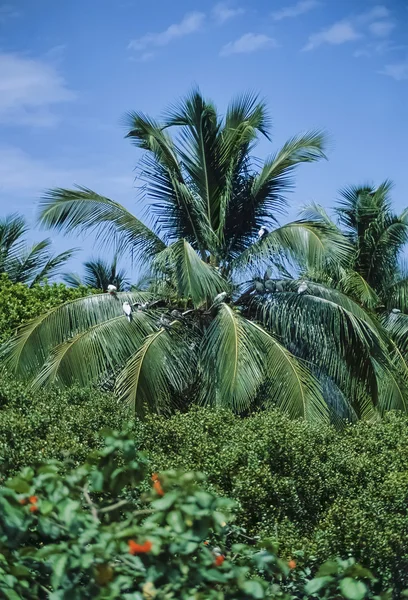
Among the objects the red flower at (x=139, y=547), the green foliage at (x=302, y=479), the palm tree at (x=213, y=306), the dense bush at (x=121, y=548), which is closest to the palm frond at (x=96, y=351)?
the palm tree at (x=213, y=306)

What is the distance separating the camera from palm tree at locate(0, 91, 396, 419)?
13.8 metres

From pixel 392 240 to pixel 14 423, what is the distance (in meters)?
14.3

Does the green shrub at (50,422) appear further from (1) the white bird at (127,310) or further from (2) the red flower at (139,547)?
(2) the red flower at (139,547)

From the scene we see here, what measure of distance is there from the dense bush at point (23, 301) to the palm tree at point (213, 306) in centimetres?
198

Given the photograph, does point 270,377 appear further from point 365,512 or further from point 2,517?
point 2,517

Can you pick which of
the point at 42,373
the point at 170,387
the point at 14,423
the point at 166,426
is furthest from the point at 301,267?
the point at 14,423

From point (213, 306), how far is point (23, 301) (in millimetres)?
4234

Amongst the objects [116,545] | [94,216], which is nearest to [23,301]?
[94,216]

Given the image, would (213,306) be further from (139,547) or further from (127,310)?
(139,547)

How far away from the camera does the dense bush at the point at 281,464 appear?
891 centimetres

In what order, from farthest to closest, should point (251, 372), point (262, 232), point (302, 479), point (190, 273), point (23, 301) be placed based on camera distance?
point (23, 301) → point (262, 232) → point (190, 273) → point (251, 372) → point (302, 479)

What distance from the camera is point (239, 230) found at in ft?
54.0

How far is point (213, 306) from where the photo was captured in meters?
14.8

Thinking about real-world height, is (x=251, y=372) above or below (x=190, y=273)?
below
